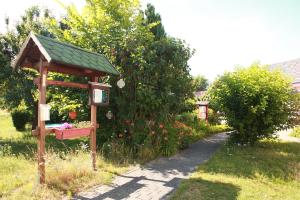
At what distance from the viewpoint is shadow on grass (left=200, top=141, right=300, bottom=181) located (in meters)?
7.47

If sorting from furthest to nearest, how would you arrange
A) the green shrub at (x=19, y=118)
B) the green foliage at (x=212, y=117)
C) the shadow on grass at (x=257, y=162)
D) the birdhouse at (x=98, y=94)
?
the green foliage at (x=212, y=117) < the green shrub at (x=19, y=118) < the shadow on grass at (x=257, y=162) < the birdhouse at (x=98, y=94)

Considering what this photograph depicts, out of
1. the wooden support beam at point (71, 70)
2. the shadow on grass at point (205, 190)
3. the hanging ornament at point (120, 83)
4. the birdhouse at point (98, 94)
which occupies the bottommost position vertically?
the shadow on grass at point (205, 190)

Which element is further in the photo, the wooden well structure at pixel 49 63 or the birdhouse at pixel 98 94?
the birdhouse at pixel 98 94

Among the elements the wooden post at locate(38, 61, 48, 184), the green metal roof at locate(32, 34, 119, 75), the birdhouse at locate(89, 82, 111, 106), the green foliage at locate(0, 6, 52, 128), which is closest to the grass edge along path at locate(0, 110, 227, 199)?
the wooden post at locate(38, 61, 48, 184)

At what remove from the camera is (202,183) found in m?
6.47

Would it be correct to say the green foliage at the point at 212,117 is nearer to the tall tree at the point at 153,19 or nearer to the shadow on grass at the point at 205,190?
the tall tree at the point at 153,19

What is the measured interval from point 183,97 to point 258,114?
287 centimetres

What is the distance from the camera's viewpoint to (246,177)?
23.2ft

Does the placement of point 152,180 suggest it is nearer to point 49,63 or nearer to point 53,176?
point 53,176

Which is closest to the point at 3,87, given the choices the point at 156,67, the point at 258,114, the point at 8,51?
the point at 8,51

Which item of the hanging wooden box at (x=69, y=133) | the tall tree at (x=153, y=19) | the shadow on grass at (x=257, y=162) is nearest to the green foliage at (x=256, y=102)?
the shadow on grass at (x=257, y=162)

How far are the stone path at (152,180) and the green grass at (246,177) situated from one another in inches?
12.3

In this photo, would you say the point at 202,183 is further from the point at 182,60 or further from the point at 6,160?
the point at 6,160

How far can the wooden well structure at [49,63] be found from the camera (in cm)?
582
